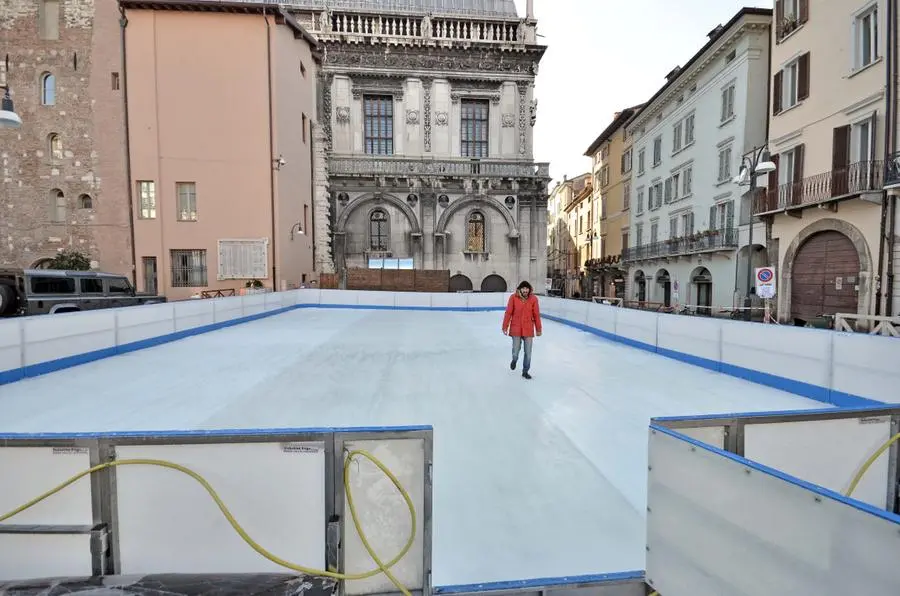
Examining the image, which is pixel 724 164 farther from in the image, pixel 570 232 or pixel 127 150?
pixel 570 232

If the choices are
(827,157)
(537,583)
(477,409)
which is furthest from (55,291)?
(827,157)

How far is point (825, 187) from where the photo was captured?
55.0 feet

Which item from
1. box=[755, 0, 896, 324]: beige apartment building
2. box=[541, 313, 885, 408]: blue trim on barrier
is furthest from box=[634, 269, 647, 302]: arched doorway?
box=[541, 313, 885, 408]: blue trim on barrier

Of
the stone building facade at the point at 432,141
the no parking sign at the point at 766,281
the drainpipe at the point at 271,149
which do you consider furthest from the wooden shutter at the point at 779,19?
the drainpipe at the point at 271,149

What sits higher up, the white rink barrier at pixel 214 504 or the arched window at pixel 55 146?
the arched window at pixel 55 146

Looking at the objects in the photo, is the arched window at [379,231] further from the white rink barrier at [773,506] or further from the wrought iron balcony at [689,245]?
the white rink barrier at [773,506]

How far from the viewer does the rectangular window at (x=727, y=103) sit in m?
23.5

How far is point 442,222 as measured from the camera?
32.8 metres

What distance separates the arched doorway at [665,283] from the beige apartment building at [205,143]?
2738 cm

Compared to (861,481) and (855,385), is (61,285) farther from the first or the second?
(855,385)

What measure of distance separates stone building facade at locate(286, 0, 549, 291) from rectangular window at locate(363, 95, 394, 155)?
8 centimetres

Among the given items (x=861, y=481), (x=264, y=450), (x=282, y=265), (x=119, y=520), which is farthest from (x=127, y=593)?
(x=282, y=265)

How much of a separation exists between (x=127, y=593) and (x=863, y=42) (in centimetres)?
2508

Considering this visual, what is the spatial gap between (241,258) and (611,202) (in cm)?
3501
